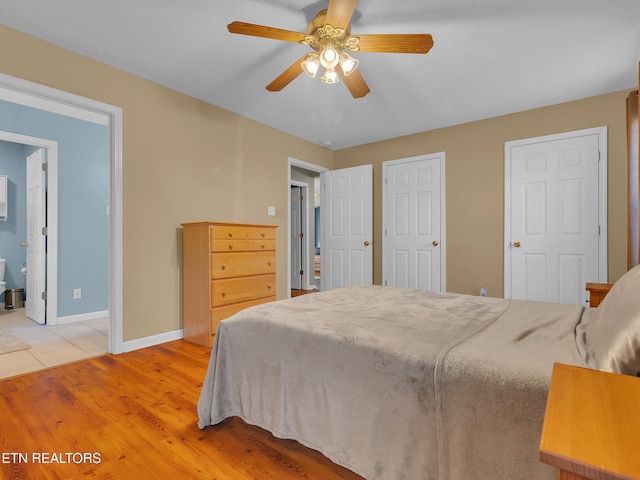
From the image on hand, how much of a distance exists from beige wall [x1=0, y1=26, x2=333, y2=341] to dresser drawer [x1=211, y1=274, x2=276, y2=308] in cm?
51

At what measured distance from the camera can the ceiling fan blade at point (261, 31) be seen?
5.95 feet

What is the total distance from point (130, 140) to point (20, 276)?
11.5ft

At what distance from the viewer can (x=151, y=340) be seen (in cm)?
296

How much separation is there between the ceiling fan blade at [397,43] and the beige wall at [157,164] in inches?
80.2

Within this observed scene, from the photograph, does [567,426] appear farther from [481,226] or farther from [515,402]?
[481,226]

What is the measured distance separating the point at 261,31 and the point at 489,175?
3.11m

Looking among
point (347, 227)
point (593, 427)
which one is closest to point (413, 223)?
point (347, 227)

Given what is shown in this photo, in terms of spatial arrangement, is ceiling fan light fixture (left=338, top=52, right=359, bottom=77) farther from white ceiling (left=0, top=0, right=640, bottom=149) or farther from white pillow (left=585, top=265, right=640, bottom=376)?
white pillow (left=585, top=265, right=640, bottom=376)

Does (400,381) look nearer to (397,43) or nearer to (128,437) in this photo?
(128,437)

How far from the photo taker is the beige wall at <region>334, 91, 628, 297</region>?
3.18 meters

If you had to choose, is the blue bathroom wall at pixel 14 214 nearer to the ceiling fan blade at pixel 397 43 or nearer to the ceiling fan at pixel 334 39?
the ceiling fan at pixel 334 39

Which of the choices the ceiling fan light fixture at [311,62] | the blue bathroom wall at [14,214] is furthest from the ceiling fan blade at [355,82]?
the blue bathroom wall at [14,214]

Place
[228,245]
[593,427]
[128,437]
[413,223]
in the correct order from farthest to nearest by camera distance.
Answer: [413,223] → [228,245] → [128,437] → [593,427]

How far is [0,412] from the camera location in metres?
1.82
